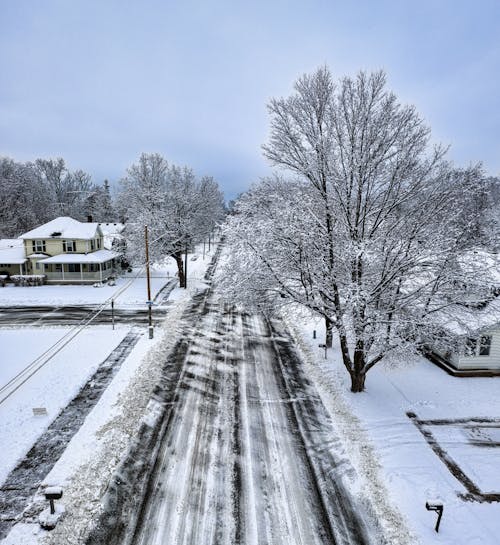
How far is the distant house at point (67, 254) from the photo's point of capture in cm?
3381

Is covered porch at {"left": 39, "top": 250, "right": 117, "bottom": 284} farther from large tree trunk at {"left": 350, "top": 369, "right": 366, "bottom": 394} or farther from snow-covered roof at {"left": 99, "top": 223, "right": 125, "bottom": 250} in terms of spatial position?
large tree trunk at {"left": 350, "top": 369, "right": 366, "bottom": 394}

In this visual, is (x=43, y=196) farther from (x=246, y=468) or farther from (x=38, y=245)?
(x=246, y=468)

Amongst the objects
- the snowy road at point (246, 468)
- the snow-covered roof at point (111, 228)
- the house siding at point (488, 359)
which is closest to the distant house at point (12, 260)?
the snow-covered roof at point (111, 228)

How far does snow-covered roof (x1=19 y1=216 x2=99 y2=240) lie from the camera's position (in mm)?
34750

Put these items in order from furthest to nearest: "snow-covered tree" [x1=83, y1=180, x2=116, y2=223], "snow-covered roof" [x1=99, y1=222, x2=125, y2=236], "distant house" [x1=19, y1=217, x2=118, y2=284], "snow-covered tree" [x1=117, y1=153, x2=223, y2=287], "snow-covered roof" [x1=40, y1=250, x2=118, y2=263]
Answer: "snow-covered tree" [x1=83, y1=180, x2=116, y2=223]
"snow-covered roof" [x1=99, y1=222, x2=125, y2=236]
"distant house" [x1=19, y1=217, x2=118, y2=284]
"snow-covered roof" [x1=40, y1=250, x2=118, y2=263]
"snow-covered tree" [x1=117, y1=153, x2=223, y2=287]

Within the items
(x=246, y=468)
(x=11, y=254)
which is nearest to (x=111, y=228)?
(x=11, y=254)

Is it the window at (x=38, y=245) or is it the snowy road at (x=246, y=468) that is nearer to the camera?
the snowy road at (x=246, y=468)

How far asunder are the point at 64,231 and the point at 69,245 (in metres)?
1.65

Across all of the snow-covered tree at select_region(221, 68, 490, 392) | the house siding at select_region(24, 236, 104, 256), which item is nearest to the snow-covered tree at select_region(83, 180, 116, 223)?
the house siding at select_region(24, 236, 104, 256)

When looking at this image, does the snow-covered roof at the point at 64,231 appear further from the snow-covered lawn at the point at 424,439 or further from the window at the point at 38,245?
the snow-covered lawn at the point at 424,439

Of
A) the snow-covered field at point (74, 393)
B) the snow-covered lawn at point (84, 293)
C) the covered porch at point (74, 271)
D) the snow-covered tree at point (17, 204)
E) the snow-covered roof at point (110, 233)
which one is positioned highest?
the snow-covered tree at point (17, 204)

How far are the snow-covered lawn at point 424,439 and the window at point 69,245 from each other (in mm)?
29774

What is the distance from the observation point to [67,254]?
114 feet

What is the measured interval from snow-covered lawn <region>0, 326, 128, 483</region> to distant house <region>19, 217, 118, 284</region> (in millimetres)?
13682
